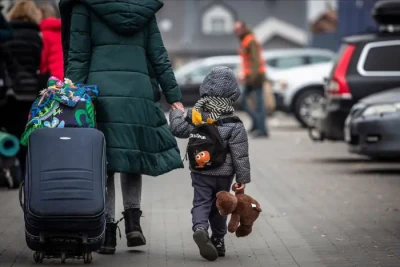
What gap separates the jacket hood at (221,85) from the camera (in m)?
7.98

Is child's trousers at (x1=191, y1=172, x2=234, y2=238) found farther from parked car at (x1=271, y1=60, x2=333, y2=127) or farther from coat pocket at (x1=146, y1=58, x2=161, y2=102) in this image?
parked car at (x1=271, y1=60, x2=333, y2=127)

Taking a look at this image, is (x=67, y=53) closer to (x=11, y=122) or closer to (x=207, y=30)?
(x=11, y=122)

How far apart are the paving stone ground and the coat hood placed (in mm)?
1446

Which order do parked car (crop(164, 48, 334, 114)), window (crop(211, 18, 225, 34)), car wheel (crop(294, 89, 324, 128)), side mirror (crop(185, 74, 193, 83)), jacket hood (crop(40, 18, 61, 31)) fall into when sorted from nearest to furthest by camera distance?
jacket hood (crop(40, 18, 61, 31)) < car wheel (crop(294, 89, 324, 128)) < parked car (crop(164, 48, 334, 114)) < side mirror (crop(185, 74, 193, 83)) < window (crop(211, 18, 225, 34))

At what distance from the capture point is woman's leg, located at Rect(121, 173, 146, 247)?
817cm

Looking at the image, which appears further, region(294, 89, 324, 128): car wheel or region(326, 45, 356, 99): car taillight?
region(294, 89, 324, 128): car wheel

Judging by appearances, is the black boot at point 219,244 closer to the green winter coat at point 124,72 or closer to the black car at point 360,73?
the green winter coat at point 124,72

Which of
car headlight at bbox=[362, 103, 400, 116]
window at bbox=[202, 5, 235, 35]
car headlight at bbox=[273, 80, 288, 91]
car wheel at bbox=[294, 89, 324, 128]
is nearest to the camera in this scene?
car headlight at bbox=[362, 103, 400, 116]

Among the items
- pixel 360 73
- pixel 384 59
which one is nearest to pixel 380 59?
pixel 384 59

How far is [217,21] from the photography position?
7150 cm

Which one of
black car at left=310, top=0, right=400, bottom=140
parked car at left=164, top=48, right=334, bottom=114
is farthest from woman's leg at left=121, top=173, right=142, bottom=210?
parked car at left=164, top=48, right=334, bottom=114

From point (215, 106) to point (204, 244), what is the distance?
0.86m

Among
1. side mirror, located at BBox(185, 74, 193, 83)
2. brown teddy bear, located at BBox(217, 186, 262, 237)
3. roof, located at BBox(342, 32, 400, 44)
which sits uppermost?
brown teddy bear, located at BBox(217, 186, 262, 237)

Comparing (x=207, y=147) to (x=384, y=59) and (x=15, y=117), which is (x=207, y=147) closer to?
(x=15, y=117)
